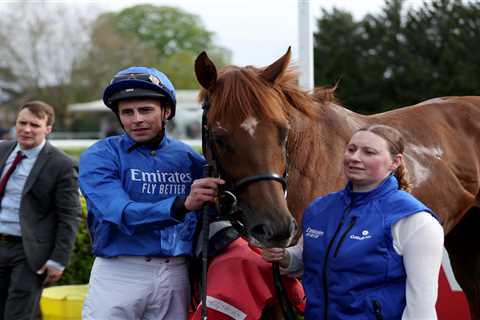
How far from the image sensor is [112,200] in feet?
8.64

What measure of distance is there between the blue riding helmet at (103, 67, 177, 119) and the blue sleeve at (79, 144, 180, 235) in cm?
22

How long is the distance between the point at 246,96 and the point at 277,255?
0.62m

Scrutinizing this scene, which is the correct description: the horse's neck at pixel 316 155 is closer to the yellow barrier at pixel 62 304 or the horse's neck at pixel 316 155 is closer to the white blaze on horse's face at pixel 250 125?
the white blaze on horse's face at pixel 250 125

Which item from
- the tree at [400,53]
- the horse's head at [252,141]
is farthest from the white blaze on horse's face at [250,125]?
the tree at [400,53]

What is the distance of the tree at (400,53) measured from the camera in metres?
20.1

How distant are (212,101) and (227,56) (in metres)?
66.9

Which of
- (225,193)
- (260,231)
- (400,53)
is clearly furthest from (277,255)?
(400,53)

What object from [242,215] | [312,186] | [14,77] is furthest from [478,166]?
[14,77]

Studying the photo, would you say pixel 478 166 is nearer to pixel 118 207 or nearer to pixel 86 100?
pixel 118 207

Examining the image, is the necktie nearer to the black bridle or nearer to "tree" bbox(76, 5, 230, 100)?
the black bridle

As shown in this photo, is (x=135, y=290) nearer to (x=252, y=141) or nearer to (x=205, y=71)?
(x=252, y=141)

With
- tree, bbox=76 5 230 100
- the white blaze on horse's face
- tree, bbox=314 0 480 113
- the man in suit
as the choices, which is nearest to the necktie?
the man in suit

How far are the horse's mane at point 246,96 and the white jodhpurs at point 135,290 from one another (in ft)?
2.09

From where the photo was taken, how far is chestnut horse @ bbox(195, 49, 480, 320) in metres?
2.58
